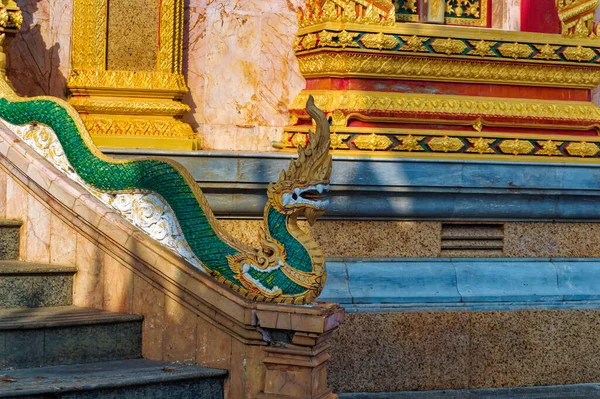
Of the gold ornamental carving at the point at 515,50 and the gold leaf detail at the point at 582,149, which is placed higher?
the gold ornamental carving at the point at 515,50

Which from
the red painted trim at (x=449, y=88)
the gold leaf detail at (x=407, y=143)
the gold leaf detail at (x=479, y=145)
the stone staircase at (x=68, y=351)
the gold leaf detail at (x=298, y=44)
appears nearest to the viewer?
the stone staircase at (x=68, y=351)

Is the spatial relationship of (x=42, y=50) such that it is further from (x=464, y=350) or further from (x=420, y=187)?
(x=464, y=350)

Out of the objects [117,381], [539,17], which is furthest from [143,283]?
[539,17]

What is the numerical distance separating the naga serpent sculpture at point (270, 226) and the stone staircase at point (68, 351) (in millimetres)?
500

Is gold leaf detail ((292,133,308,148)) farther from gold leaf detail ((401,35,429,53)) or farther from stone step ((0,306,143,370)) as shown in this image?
stone step ((0,306,143,370))

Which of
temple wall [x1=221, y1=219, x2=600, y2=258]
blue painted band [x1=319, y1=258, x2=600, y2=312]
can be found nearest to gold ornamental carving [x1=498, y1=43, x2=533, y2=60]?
temple wall [x1=221, y1=219, x2=600, y2=258]

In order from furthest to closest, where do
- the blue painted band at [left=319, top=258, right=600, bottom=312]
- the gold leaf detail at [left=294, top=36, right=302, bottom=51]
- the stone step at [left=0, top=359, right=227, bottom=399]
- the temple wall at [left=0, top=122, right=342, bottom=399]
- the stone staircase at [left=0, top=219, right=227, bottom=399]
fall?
the gold leaf detail at [left=294, top=36, right=302, bottom=51]
the blue painted band at [left=319, top=258, right=600, bottom=312]
the temple wall at [left=0, top=122, right=342, bottom=399]
the stone staircase at [left=0, top=219, right=227, bottom=399]
the stone step at [left=0, top=359, right=227, bottom=399]

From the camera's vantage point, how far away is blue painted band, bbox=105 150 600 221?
7547 mm

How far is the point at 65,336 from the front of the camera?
6133mm

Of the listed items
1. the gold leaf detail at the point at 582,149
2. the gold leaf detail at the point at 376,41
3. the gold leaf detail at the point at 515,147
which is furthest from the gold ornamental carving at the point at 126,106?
the gold leaf detail at the point at 582,149

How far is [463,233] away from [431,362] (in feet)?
3.22

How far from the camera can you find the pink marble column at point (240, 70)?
29.2 feet

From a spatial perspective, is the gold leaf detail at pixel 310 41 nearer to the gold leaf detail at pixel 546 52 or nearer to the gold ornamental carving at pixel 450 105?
the gold ornamental carving at pixel 450 105

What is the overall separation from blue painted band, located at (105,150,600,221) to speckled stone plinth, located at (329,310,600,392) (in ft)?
2.26
